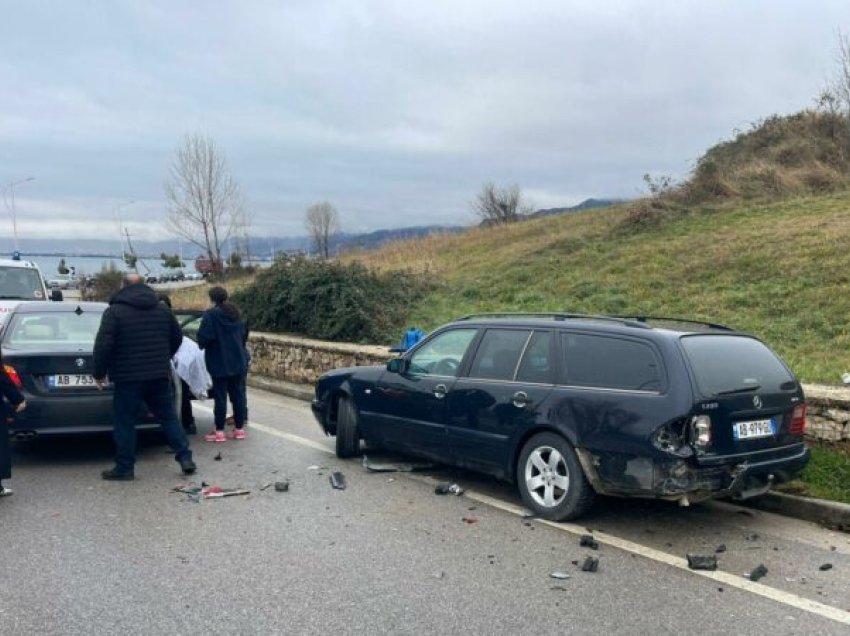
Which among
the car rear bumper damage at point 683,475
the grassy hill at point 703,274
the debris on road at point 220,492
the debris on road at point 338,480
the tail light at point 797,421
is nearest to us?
the car rear bumper damage at point 683,475

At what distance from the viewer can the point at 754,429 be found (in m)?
5.29

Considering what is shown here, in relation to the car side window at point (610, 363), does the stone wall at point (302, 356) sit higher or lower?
lower

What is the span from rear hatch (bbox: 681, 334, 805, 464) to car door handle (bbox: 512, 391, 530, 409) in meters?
1.22

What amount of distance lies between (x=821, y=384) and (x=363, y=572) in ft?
17.2

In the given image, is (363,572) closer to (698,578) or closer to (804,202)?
(698,578)

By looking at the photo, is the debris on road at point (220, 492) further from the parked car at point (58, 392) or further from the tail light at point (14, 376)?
the tail light at point (14, 376)

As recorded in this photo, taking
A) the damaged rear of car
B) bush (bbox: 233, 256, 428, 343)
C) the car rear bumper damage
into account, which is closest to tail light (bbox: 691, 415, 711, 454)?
the damaged rear of car

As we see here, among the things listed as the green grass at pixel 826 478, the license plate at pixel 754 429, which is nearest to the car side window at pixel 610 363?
the license plate at pixel 754 429

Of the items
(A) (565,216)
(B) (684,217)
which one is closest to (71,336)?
(B) (684,217)

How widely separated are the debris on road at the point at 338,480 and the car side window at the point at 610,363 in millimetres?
2194

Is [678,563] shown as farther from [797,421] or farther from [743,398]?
[797,421]

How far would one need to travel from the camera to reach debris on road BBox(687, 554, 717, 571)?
467 cm

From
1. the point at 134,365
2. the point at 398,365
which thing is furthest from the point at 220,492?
the point at 398,365

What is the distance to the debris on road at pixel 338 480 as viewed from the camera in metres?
6.54
